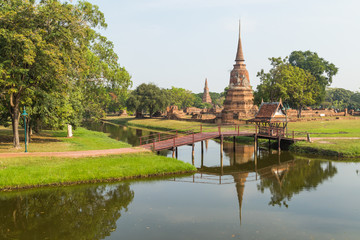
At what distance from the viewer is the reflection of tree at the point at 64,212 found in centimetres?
1321

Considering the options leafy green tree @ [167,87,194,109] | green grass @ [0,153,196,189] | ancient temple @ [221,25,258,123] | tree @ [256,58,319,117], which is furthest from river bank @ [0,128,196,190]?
leafy green tree @ [167,87,194,109]

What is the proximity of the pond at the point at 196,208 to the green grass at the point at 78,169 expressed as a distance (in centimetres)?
73

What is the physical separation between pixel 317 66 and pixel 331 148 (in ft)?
159

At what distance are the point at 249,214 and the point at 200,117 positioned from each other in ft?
194

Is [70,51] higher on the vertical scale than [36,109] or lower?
higher

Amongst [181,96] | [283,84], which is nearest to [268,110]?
[283,84]

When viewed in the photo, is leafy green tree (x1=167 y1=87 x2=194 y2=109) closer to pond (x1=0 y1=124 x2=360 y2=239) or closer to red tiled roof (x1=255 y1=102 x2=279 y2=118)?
red tiled roof (x1=255 y1=102 x2=279 y2=118)

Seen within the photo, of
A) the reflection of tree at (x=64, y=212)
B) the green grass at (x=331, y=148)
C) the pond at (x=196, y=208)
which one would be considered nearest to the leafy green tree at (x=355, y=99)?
the green grass at (x=331, y=148)

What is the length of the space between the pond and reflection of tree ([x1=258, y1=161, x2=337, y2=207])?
63 mm

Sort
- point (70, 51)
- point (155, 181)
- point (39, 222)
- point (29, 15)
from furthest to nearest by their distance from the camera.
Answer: point (70, 51) → point (29, 15) → point (155, 181) → point (39, 222)

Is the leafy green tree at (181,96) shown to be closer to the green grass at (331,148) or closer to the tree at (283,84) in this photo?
the tree at (283,84)

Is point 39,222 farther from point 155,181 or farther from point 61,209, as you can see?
point 155,181

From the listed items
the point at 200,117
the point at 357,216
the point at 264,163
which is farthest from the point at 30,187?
the point at 200,117

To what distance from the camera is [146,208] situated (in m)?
16.2
